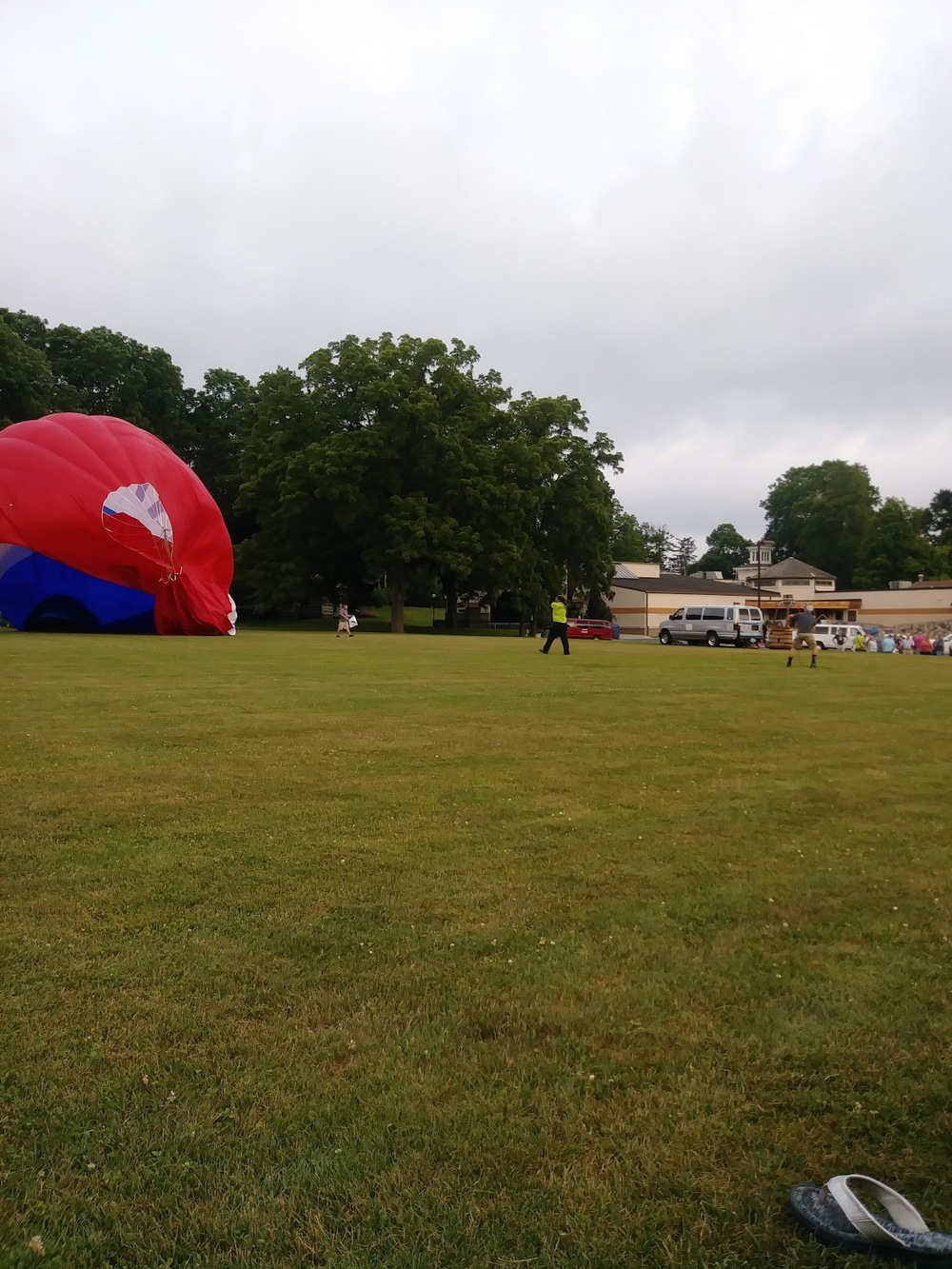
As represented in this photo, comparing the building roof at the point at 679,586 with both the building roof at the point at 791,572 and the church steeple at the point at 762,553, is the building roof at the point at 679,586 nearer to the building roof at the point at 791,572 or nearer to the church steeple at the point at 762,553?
the church steeple at the point at 762,553

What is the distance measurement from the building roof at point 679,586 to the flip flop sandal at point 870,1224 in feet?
250

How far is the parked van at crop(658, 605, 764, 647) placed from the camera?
150 ft

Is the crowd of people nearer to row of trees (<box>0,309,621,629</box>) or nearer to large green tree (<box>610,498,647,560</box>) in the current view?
row of trees (<box>0,309,621,629</box>)

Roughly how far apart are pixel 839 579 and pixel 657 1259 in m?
118

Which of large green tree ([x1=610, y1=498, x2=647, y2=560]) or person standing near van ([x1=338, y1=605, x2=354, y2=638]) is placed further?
large green tree ([x1=610, y1=498, x2=647, y2=560])

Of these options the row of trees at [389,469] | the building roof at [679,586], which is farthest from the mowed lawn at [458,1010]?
the building roof at [679,586]

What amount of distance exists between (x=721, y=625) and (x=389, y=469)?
19.4 metres

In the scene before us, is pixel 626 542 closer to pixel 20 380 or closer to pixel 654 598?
pixel 654 598

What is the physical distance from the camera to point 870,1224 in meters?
2.26

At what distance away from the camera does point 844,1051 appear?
324 centimetres

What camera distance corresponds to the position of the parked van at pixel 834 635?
45.2m

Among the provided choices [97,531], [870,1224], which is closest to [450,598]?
[97,531]

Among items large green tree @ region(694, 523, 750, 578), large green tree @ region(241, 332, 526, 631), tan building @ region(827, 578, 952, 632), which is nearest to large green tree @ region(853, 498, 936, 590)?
tan building @ region(827, 578, 952, 632)

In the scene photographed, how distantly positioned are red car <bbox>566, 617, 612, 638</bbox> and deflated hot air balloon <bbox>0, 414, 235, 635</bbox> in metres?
26.0
